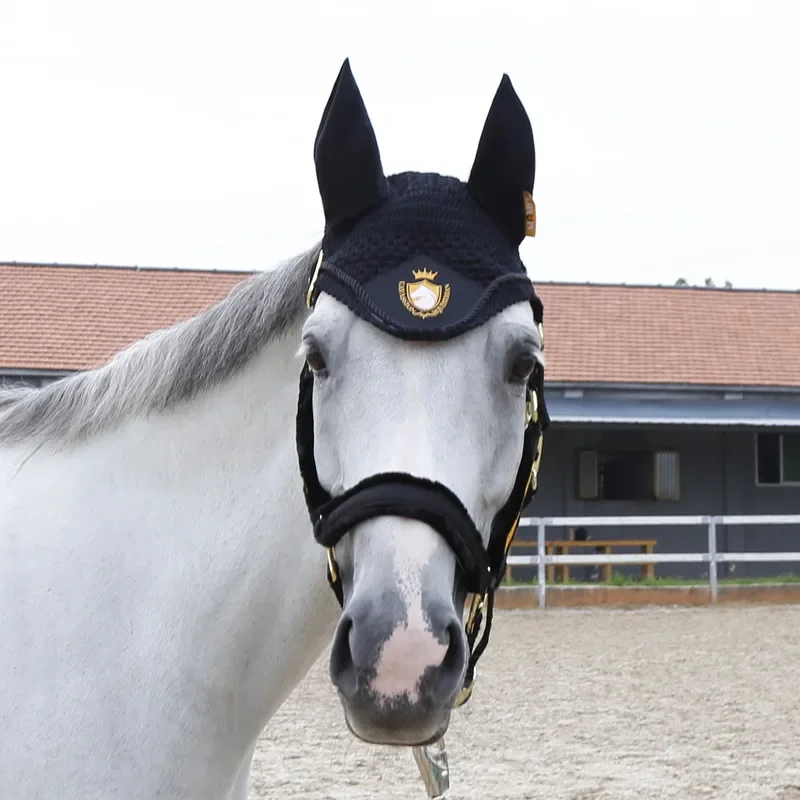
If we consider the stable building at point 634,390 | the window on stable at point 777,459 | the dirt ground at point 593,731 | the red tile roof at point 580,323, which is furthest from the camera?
the window on stable at point 777,459

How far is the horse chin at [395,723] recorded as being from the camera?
158 centimetres

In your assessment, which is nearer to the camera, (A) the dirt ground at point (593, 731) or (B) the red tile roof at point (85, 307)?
(A) the dirt ground at point (593, 731)

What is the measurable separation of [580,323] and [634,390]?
2766mm

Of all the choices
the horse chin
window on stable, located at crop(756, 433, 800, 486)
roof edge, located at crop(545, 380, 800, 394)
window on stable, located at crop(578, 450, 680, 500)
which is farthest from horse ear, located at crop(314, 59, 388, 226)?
window on stable, located at crop(756, 433, 800, 486)

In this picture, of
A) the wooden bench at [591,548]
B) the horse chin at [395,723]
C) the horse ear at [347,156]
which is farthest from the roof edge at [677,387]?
the horse chin at [395,723]

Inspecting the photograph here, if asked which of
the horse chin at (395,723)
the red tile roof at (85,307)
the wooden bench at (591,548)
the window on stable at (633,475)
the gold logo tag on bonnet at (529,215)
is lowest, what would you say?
the wooden bench at (591,548)

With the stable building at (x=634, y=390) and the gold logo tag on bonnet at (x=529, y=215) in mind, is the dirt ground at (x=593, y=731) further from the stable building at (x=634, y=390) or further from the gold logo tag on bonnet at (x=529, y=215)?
the stable building at (x=634, y=390)

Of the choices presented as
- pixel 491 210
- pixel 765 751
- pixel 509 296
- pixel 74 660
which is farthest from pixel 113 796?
pixel 765 751

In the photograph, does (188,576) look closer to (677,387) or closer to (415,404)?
(415,404)

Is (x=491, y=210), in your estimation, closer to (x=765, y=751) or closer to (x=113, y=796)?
(x=113, y=796)

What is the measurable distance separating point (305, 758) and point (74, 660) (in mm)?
4137

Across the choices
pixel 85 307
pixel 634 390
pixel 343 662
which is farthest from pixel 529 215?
pixel 85 307

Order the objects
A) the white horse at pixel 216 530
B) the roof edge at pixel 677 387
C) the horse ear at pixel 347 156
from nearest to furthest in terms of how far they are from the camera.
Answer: the white horse at pixel 216 530, the horse ear at pixel 347 156, the roof edge at pixel 677 387

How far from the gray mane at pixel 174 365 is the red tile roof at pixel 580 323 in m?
13.9
